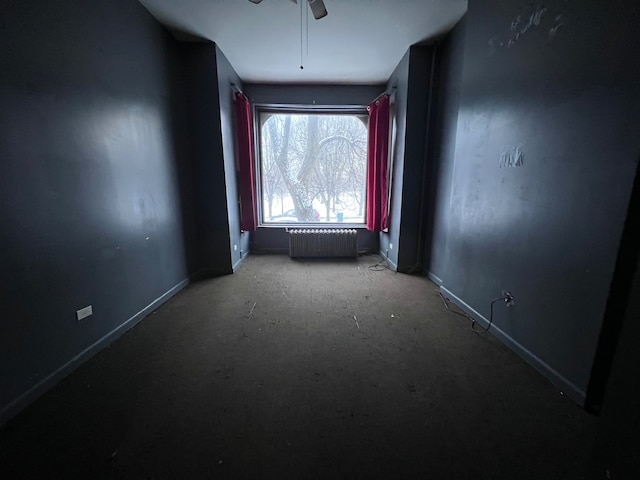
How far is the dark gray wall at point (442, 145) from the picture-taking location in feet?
8.57

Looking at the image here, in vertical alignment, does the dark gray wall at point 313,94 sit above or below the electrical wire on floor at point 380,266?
above

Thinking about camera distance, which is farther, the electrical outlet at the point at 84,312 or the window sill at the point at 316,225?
the window sill at the point at 316,225

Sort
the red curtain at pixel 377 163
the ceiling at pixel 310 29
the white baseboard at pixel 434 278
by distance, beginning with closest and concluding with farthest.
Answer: the ceiling at pixel 310 29 < the white baseboard at pixel 434 278 < the red curtain at pixel 377 163

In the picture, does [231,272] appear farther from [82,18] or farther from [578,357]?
[578,357]

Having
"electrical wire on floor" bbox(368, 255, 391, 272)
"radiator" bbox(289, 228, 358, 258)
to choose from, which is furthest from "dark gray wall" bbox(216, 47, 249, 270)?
"electrical wire on floor" bbox(368, 255, 391, 272)

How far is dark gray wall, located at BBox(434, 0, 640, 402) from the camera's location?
118 centimetres

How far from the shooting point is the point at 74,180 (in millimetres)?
1582

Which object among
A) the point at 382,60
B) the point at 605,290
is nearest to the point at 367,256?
the point at 382,60

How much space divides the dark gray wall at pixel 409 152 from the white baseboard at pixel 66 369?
2976 mm

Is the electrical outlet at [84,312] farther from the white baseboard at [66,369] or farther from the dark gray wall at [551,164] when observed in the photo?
the dark gray wall at [551,164]

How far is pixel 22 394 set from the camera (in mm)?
1313

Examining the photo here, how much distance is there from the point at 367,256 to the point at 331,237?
718mm

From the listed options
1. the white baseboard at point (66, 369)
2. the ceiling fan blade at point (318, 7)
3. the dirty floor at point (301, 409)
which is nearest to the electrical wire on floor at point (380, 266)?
the dirty floor at point (301, 409)

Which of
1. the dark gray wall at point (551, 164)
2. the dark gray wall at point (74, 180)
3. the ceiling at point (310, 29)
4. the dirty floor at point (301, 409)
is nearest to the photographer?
the dirty floor at point (301, 409)
